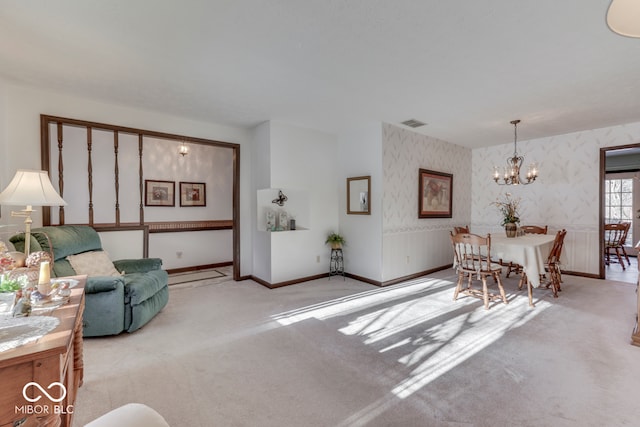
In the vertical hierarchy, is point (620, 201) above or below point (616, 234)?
above

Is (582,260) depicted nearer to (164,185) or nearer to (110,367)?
(110,367)

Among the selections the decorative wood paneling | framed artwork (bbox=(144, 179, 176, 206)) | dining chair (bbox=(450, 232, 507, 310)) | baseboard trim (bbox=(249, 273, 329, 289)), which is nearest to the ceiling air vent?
dining chair (bbox=(450, 232, 507, 310))

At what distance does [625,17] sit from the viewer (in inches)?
59.9

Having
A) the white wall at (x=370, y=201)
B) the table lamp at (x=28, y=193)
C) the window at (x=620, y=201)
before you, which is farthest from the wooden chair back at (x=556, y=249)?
the table lamp at (x=28, y=193)

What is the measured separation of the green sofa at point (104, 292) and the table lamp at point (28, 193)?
38 centimetres

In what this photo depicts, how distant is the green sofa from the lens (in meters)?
2.62

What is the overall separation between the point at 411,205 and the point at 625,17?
12.0 ft

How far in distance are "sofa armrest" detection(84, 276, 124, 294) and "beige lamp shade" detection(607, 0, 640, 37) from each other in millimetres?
4002

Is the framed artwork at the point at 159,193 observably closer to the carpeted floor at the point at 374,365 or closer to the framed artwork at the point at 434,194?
the carpeted floor at the point at 374,365

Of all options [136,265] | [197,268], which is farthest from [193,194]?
[136,265]

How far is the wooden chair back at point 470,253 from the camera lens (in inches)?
141

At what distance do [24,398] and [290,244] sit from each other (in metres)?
3.73

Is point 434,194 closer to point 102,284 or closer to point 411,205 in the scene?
point 411,205

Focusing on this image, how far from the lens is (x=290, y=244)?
15.3 ft
